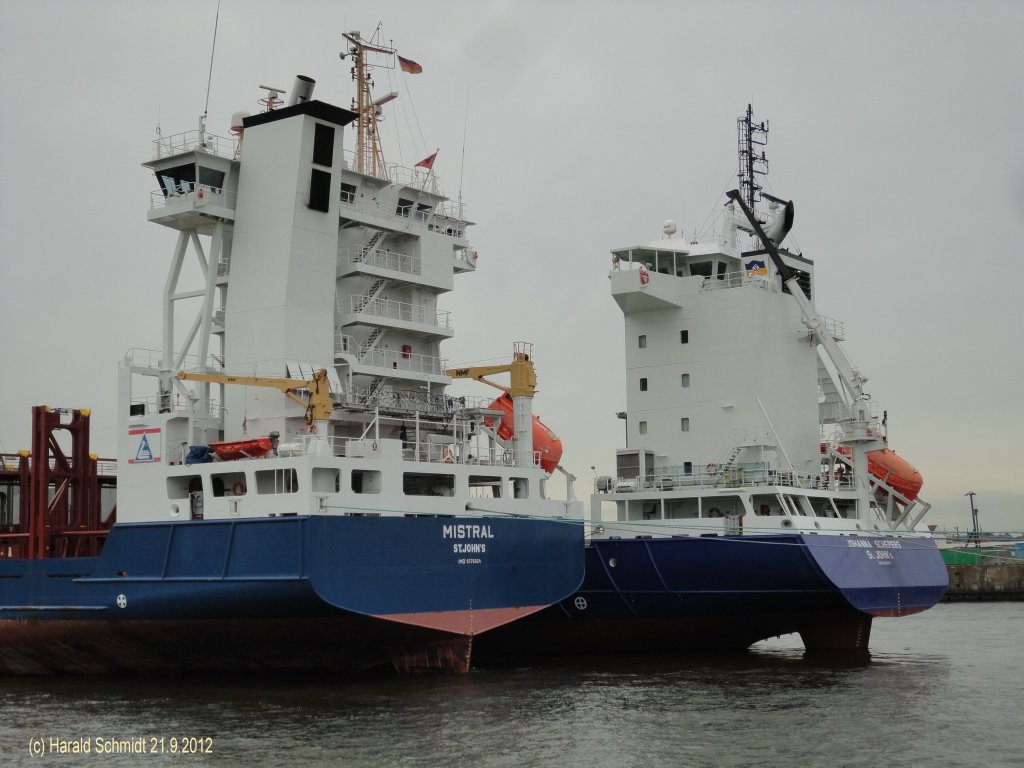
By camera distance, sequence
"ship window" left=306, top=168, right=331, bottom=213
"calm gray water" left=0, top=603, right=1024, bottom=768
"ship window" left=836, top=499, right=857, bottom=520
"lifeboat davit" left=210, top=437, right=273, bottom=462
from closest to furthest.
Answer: "calm gray water" left=0, top=603, right=1024, bottom=768, "lifeboat davit" left=210, top=437, right=273, bottom=462, "ship window" left=306, top=168, right=331, bottom=213, "ship window" left=836, top=499, right=857, bottom=520

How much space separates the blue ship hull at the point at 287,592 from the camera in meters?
20.6

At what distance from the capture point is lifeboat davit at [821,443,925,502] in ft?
99.6

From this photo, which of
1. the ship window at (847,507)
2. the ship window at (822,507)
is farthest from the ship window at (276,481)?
the ship window at (847,507)

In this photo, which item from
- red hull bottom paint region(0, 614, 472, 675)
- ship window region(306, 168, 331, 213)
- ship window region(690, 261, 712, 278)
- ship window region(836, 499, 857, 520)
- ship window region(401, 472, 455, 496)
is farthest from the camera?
ship window region(690, 261, 712, 278)

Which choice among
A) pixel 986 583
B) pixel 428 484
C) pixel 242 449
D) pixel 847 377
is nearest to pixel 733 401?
pixel 847 377

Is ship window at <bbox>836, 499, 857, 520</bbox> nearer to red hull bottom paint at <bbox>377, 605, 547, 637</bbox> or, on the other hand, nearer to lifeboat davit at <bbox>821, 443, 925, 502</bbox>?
lifeboat davit at <bbox>821, 443, 925, 502</bbox>

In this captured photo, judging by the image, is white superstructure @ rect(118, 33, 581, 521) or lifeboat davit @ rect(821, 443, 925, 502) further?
lifeboat davit @ rect(821, 443, 925, 502)

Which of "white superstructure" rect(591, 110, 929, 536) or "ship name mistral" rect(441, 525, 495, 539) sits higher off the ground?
"white superstructure" rect(591, 110, 929, 536)

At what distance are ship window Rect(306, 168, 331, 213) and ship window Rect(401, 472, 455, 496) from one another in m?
5.44

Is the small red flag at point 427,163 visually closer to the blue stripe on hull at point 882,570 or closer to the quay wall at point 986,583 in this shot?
the blue stripe on hull at point 882,570

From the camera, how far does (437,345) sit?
27328mm

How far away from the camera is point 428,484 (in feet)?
79.4

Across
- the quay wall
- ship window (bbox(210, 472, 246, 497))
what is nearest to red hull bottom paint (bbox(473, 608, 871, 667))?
ship window (bbox(210, 472, 246, 497))

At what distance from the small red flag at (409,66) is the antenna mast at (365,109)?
0.26 meters
